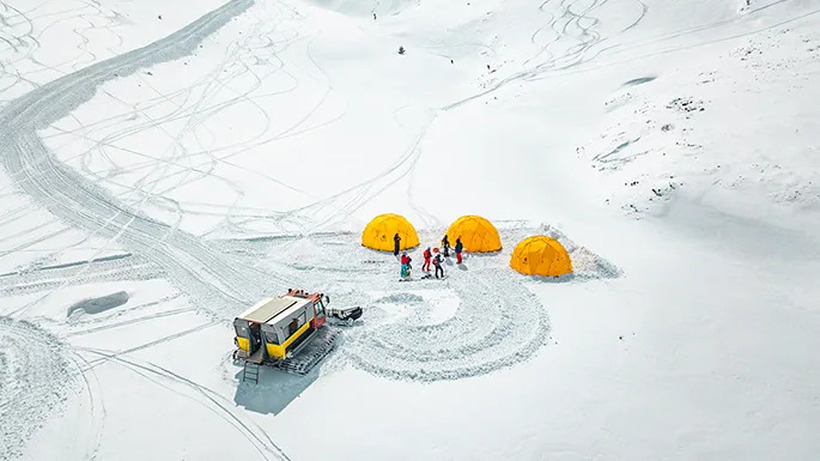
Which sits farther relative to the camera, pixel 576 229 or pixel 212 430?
pixel 576 229

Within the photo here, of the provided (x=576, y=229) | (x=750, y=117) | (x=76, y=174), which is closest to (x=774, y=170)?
(x=750, y=117)

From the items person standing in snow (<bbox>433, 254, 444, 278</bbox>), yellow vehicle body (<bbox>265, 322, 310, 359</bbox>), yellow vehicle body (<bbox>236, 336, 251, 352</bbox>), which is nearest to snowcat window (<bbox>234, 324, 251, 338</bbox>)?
yellow vehicle body (<bbox>236, 336, 251, 352</bbox>)

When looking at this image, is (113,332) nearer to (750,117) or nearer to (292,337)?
(292,337)

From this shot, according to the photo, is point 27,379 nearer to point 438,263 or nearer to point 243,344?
point 243,344

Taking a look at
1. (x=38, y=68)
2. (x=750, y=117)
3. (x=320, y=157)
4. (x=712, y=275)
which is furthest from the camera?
(x=38, y=68)

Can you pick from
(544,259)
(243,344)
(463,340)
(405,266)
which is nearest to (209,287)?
(243,344)

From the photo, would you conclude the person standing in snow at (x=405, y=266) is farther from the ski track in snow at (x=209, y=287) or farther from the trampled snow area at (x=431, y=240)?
the trampled snow area at (x=431, y=240)
